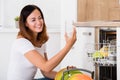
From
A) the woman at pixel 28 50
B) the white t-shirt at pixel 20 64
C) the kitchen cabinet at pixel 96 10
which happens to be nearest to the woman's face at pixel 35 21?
the woman at pixel 28 50

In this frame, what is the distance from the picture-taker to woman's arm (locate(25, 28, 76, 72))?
1.62 meters

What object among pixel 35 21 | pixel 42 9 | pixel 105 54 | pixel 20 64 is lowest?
pixel 20 64

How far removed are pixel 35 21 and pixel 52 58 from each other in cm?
30

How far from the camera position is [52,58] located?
5.40 ft

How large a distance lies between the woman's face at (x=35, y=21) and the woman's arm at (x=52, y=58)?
0.61 feet

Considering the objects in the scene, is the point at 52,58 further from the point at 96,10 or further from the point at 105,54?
the point at 96,10

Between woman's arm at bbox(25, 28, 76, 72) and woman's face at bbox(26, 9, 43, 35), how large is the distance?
19 centimetres

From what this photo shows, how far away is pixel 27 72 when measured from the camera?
1.86 m

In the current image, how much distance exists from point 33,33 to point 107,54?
581 millimetres

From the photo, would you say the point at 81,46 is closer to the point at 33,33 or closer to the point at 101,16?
the point at 101,16

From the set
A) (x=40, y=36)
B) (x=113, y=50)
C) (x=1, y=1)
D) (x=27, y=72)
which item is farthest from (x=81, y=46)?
(x=1, y=1)

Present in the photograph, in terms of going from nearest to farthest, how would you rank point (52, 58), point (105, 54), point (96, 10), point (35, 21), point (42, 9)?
1. point (105, 54)
2. point (52, 58)
3. point (35, 21)
4. point (96, 10)
5. point (42, 9)

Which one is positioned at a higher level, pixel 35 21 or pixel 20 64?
pixel 35 21

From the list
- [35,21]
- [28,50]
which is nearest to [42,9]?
[35,21]
